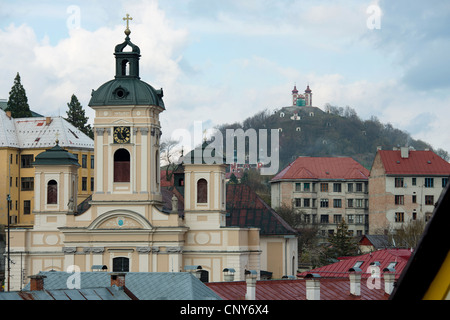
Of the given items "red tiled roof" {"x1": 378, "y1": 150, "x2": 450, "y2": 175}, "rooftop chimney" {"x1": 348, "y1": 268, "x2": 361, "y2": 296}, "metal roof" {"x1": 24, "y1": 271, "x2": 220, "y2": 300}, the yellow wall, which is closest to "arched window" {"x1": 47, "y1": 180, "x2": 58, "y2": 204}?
the yellow wall

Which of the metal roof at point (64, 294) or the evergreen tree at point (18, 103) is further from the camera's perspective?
the evergreen tree at point (18, 103)

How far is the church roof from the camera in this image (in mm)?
89750

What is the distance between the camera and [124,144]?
195 feet

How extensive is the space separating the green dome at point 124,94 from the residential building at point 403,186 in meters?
52.9

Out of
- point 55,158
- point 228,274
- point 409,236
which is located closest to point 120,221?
point 55,158

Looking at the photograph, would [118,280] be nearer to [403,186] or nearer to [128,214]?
[128,214]

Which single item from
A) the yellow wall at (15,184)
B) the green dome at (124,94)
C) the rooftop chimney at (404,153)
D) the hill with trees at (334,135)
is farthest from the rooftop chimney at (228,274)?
the hill with trees at (334,135)

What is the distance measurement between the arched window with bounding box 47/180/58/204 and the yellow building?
72.4ft

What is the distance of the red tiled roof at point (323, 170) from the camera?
401ft

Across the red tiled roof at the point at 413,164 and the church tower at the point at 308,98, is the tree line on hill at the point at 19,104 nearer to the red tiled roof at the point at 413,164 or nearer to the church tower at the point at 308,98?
the red tiled roof at the point at 413,164

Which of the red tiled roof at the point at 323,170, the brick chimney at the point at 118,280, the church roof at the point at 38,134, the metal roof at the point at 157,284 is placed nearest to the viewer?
the brick chimney at the point at 118,280

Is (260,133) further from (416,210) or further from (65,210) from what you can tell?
(65,210)
